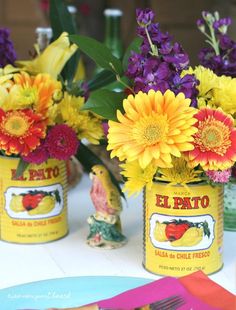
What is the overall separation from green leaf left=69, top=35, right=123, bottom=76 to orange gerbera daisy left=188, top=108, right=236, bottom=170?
14 centimetres

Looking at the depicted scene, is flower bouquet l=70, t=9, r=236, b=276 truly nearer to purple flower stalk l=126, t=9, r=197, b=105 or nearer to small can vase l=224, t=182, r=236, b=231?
purple flower stalk l=126, t=9, r=197, b=105

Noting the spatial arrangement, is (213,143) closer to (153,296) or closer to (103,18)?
(153,296)

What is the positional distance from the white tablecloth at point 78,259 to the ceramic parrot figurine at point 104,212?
1 centimetres

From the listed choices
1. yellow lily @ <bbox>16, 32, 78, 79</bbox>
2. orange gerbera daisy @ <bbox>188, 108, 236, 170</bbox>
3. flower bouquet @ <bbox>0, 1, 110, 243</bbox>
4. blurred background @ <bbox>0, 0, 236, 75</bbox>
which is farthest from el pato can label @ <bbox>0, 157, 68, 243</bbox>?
blurred background @ <bbox>0, 0, 236, 75</bbox>

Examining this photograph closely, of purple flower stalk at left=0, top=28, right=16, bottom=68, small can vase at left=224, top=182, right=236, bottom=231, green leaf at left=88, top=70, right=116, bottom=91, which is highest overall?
purple flower stalk at left=0, top=28, right=16, bottom=68

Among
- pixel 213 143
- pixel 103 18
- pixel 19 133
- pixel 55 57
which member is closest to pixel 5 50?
pixel 55 57

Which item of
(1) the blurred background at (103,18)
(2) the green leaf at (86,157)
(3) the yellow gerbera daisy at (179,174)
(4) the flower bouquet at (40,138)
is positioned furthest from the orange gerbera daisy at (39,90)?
(1) the blurred background at (103,18)

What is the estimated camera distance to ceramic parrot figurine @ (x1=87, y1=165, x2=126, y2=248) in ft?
3.06

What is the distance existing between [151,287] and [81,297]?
0.26 ft

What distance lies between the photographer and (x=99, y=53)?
0.87 m

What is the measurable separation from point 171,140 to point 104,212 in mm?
227

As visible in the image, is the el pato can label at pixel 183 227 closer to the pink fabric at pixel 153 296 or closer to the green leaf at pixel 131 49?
the pink fabric at pixel 153 296

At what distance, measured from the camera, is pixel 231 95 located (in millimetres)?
812

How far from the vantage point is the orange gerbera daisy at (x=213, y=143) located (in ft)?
2.54
